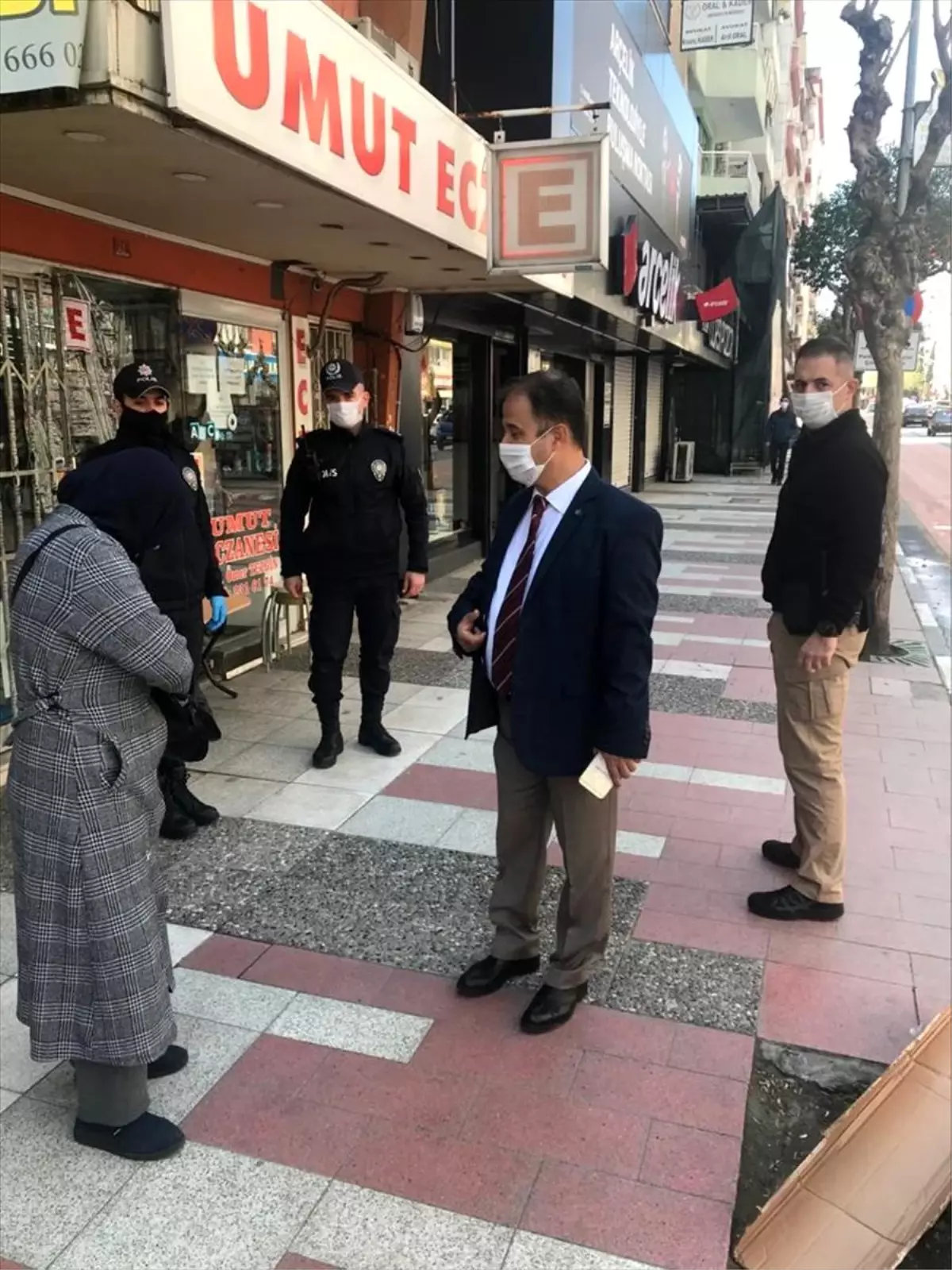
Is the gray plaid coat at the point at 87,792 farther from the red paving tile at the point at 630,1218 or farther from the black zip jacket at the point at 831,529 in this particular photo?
the black zip jacket at the point at 831,529

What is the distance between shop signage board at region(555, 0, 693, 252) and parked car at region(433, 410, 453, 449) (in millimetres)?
2900

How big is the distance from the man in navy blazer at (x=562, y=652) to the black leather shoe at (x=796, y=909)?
3.02ft

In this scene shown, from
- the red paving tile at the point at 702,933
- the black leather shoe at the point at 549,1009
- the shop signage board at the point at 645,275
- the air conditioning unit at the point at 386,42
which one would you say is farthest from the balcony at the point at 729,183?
the black leather shoe at the point at 549,1009

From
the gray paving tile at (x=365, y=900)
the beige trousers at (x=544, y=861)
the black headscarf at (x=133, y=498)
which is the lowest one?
the gray paving tile at (x=365, y=900)

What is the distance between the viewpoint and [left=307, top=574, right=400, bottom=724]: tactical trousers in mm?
5082

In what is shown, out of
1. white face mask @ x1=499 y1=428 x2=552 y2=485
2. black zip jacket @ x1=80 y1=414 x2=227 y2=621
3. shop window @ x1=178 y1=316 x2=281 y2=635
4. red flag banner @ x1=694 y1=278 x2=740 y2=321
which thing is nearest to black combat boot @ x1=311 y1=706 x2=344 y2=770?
black zip jacket @ x1=80 y1=414 x2=227 y2=621

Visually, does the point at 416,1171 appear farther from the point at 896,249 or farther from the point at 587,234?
the point at 896,249

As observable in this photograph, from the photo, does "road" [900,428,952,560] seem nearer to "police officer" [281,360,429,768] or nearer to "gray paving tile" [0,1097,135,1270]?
"police officer" [281,360,429,768]

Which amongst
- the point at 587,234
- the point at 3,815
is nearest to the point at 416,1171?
the point at 3,815

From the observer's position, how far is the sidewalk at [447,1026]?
232 cm

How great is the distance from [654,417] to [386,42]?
59.7 ft

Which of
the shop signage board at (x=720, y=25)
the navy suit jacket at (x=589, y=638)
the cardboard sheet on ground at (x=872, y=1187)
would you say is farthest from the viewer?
the shop signage board at (x=720, y=25)

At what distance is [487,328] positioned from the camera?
10.8m

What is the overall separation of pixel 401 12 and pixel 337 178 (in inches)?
122
